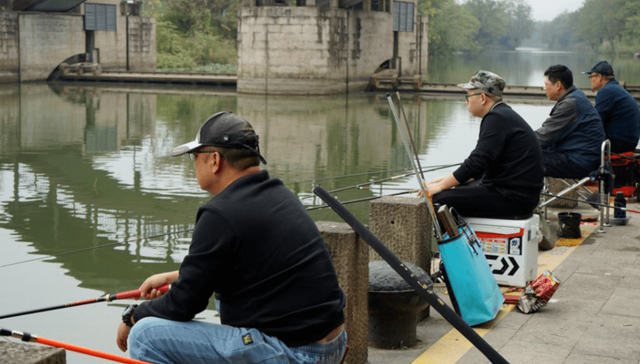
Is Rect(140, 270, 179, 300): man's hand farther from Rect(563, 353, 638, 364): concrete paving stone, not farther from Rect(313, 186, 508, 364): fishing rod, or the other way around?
Rect(563, 353, 638, 364): concrete paving stone

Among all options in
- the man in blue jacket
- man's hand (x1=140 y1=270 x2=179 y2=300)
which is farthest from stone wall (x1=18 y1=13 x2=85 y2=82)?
man's hand (x1=140 y1=270 x2=179 y2=300)

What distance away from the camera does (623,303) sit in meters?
6.32

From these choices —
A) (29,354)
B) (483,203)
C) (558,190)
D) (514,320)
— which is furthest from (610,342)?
(558,190)

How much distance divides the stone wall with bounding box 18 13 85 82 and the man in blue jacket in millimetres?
38463

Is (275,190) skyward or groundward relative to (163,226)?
skyward

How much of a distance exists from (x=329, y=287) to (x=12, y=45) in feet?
139

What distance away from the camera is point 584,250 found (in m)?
7.95

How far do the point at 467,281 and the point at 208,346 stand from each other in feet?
8.45

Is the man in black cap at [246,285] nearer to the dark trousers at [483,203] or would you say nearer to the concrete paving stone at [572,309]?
the concrete paving stone at [572,309]

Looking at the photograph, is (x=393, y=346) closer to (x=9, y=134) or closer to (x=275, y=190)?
(x=275, y=190)

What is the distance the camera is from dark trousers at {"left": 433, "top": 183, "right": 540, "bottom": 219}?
21.5 ft

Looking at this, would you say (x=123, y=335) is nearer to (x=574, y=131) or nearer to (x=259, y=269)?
(x=259, y=269)

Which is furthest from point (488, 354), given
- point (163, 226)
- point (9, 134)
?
point (9, 134)

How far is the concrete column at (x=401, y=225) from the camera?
622 centimetres
